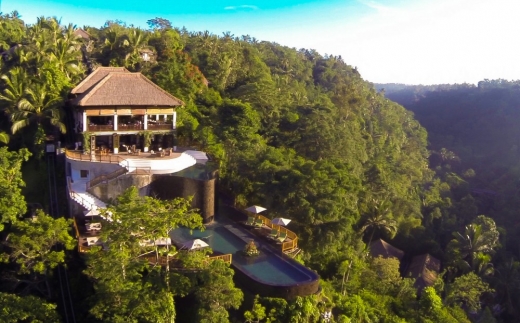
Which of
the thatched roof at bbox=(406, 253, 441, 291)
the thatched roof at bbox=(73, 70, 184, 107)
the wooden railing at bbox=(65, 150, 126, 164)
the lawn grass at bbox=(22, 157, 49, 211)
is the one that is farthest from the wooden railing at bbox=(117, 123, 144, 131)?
the thatched roof at bbox=(406, 253, 441, 291)

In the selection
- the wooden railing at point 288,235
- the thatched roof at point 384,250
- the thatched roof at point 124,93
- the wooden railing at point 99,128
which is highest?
the thatched roof at point 124,93

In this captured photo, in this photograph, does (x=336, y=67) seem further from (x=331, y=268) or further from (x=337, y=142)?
(x=331, y=268)

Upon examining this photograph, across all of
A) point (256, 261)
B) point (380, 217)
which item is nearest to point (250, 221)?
point (256, 261)

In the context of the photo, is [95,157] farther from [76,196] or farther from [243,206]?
[243,206]

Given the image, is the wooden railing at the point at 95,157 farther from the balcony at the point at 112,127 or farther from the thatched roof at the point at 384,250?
the thatched roof at the point at 384,250

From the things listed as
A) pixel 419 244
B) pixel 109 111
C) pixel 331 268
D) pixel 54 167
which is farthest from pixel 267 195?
pixel 419 244

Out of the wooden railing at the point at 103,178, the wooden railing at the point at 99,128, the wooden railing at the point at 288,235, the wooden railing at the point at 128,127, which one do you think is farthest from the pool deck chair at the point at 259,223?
the wooden railing at the point at 99,128

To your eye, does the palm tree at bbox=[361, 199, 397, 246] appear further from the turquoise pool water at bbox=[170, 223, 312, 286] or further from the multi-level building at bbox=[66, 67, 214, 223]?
the turquoise pool water at bbox=[170, 223, 312, 286]
